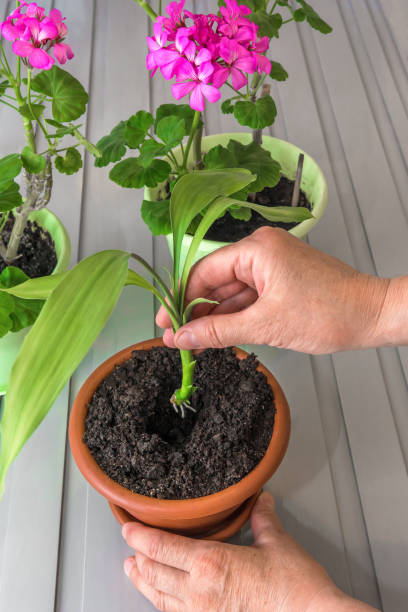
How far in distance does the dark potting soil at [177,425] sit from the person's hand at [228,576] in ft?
0.31

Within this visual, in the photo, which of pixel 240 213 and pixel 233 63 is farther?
pixel 240 213

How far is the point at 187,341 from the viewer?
688 millimetres

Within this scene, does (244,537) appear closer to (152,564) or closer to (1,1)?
(152,564)

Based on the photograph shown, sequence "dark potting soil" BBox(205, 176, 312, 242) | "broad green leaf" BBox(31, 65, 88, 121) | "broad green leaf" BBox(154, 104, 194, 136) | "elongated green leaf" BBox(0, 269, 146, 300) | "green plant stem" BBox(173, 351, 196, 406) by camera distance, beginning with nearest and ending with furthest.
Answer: "elongated green leaf" BBox(0, 269, 146, 300), "green plant stem" BBox(173, 351, 196, 406), "broad green leaf" BBox(31, 65, 88, 121), "broad green leaf" BBox(154, 104, 194, 136), "dark potting soil" BBox(205, 176, 312, 242)

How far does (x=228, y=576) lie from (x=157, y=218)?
53cm

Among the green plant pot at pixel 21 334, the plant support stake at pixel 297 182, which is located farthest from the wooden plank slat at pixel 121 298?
the plant support stake at pixel 297 182

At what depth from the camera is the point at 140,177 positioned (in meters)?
0.89

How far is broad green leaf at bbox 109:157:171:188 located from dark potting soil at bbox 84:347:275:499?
27 cm

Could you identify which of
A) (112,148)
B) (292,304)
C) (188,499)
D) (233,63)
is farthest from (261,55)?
(188,499)

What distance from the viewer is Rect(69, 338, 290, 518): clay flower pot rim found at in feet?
2.22

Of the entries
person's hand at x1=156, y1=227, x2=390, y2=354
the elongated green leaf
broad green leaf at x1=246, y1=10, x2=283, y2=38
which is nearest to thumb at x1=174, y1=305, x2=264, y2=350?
person's hand at x1=156, y1=227, x2=390, y2=354

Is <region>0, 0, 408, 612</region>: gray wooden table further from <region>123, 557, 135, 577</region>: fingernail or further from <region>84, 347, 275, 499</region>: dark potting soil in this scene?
<region>84, 347, 275, 499</region>: dark potting soil

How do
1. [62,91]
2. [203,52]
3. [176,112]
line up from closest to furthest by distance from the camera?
[203,52], [62,91], [176,112]

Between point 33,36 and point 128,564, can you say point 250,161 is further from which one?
point 128,564
